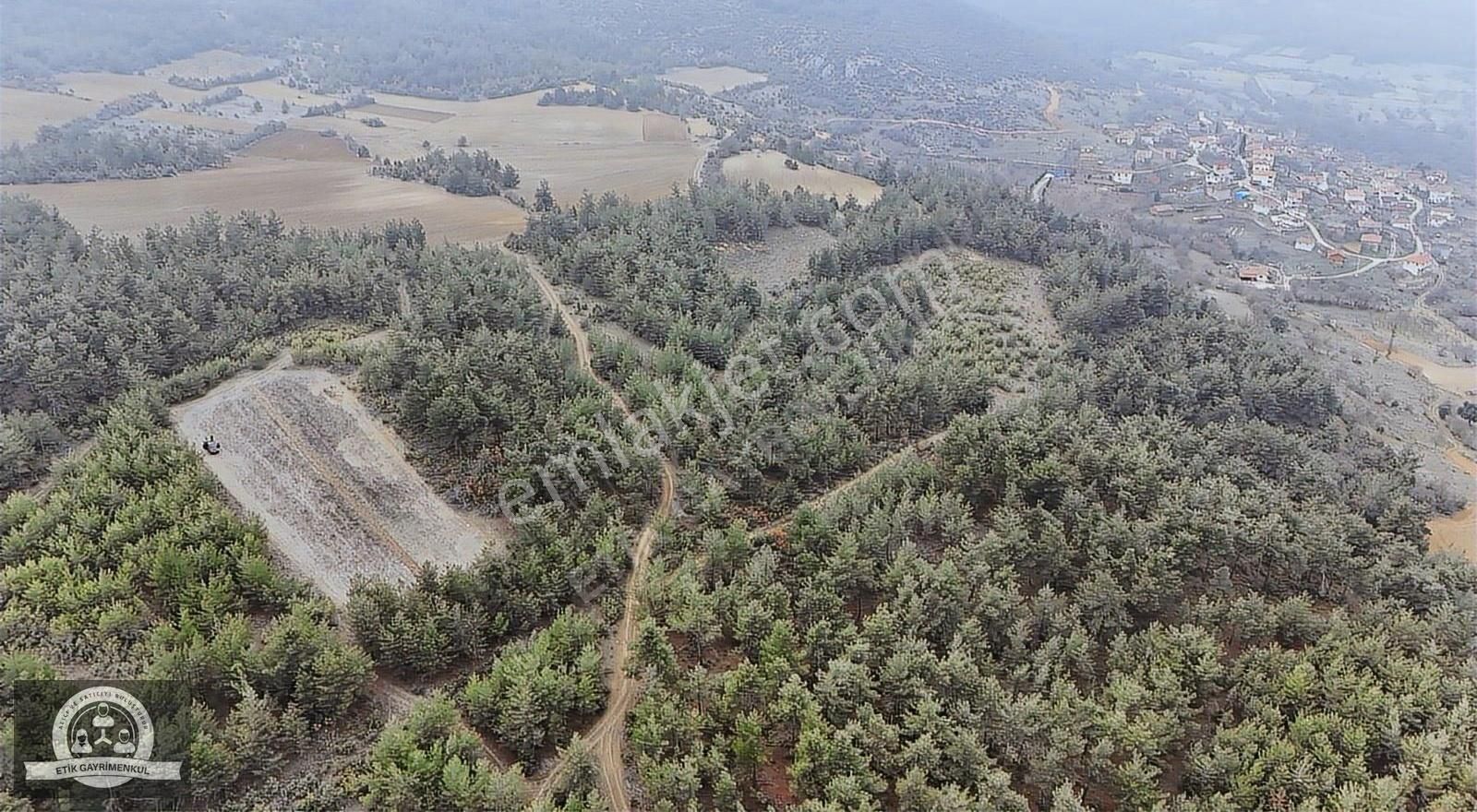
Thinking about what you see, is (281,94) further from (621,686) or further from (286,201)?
(621,686)

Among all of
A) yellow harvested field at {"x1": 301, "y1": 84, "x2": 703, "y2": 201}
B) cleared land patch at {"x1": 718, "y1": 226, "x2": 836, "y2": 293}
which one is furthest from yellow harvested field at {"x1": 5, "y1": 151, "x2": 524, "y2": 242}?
cleared land patch at {"x1": 718, "y1": 226, "x2": 836, "y2": 293}

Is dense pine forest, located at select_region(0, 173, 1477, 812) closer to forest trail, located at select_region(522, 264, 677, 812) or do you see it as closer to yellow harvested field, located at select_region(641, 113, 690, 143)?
forest trail, located at select_region(522, 264, 677, 812)

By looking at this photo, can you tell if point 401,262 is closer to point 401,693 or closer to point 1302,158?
point 401,693

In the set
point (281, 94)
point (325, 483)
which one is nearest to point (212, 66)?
point (281, 94)

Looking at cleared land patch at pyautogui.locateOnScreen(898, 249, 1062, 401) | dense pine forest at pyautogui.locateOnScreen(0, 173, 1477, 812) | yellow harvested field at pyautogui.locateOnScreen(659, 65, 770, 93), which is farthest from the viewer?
yellow harvested field at pyautogui.locateOnScreen(659, 65, 770, 93)

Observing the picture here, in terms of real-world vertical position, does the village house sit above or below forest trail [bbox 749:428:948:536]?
below
